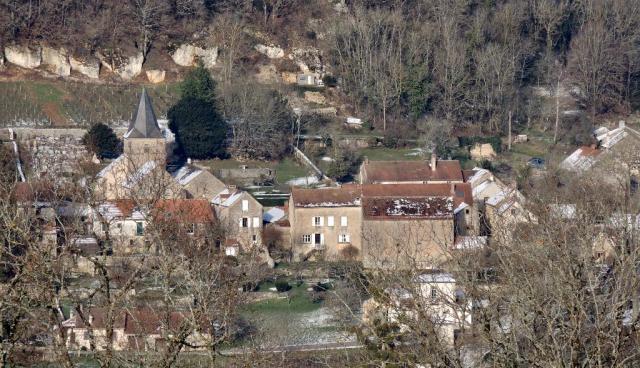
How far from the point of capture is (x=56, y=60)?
5334cm

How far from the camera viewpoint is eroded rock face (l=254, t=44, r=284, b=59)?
186ft

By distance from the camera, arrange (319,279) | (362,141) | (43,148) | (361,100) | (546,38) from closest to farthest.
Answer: (319,279)
(43,148)
(362,141)
(361,100)
(546,38)

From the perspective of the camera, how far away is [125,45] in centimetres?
5488

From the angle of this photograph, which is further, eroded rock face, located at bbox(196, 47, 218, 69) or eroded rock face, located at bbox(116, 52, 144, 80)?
eroded rock face, located at bbox(196, 47, 218, 69)

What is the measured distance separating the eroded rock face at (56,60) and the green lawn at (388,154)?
36.5ft

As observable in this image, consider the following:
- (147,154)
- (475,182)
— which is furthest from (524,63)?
(147,154)

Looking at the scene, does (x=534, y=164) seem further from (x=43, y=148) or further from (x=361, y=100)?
(x=43, y=148)

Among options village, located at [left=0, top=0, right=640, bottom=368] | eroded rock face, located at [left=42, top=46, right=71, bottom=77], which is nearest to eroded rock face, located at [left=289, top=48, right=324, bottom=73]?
village, located at [left=0, top=0, right=640, bottom=368]

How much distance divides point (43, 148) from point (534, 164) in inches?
586

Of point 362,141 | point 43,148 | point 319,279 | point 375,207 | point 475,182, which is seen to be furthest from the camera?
point 362,141

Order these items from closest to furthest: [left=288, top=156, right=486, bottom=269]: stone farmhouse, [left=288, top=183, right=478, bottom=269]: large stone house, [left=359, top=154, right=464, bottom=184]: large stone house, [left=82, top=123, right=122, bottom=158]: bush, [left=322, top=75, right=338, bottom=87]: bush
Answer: [left=288, top=156, right=486, bottom=269]: stone farmhouse → [left=288, top=183, right=478, bottom=269]: large stone house → [left=359, top=154, right=464, bottom=184]: large stone house → [left=82, top=123, right=122, bottom=158]: bush → [left=322, top=75, right=338, bottom=87]: bush

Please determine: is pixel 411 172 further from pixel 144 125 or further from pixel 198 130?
pixel 144 125

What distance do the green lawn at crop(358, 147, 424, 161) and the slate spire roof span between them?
275 inches

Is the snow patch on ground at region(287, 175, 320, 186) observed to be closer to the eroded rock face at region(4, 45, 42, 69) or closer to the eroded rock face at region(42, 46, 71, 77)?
the eroded rock face at region(42, 46, 71, 77)
